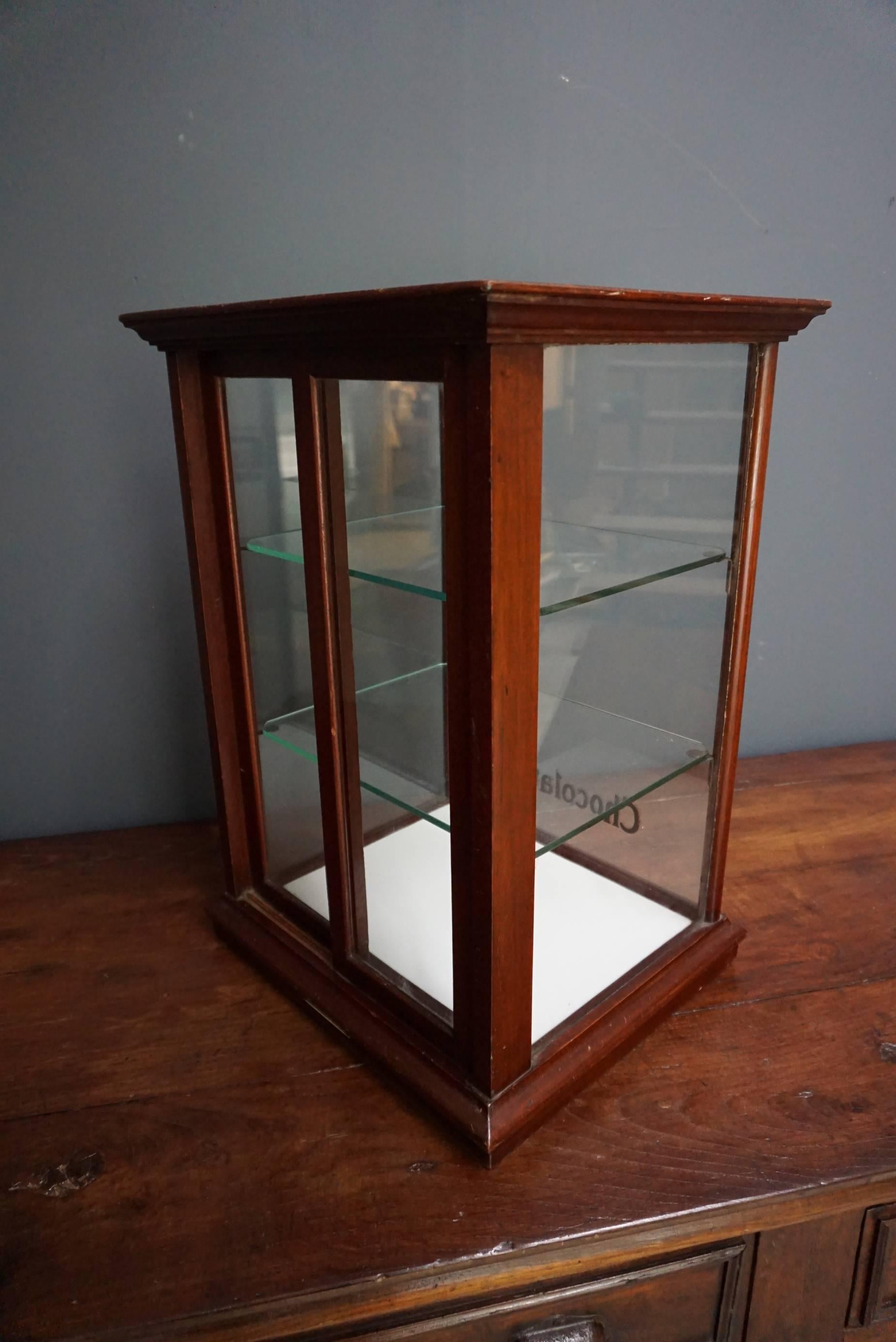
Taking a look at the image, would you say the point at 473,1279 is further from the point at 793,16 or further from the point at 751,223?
the point at 793,16

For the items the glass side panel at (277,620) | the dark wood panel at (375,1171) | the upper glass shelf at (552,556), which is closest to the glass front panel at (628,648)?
the upper glass shelf at (552,556)

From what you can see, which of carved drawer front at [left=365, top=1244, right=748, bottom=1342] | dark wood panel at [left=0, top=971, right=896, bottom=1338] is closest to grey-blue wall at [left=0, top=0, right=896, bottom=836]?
dark wood panel at [left=0, top=971, right=896, bottom=1338]

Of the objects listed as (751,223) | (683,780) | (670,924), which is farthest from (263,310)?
(751,223)

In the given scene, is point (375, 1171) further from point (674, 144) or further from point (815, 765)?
point (674, 144)

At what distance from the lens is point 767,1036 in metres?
0.85

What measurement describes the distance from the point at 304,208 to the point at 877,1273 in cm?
121

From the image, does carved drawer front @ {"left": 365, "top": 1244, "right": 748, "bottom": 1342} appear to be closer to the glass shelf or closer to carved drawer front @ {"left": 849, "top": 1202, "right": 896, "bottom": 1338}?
carved drawer front @ {"left": 849, "top": 1202, "right": 896, "bottom": 1338}

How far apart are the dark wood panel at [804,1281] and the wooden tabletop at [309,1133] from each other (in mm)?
55

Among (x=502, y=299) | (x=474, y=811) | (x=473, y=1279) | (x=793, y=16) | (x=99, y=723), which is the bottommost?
(x=473, y=1279)

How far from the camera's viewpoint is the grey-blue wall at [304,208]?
972 millimetres

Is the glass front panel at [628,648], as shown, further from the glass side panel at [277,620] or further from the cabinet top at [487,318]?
the glass side panel at [277,620]

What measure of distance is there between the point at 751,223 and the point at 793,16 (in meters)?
0.23

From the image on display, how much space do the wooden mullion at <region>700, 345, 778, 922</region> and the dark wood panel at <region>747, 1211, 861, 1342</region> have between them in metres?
0.29

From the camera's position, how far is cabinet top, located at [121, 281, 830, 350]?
1.68 ft
